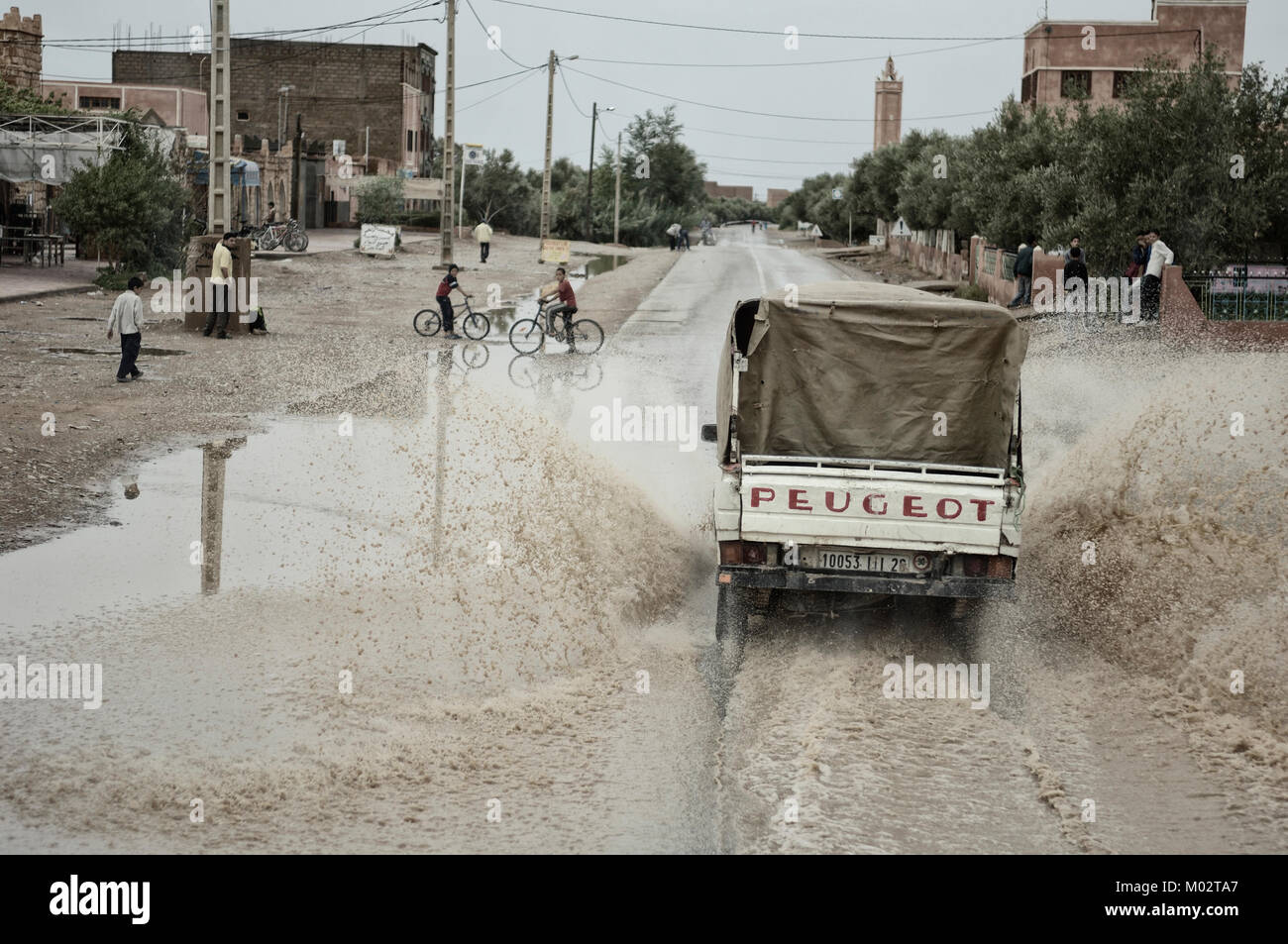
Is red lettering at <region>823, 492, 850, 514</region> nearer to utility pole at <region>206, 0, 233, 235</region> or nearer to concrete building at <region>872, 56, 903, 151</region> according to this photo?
utility pole at <region>206, 0, 233, 235</region>

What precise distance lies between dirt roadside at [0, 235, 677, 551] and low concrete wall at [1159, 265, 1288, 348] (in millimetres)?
12442

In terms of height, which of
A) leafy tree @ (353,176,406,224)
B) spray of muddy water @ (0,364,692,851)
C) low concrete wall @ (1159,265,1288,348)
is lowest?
spray of muddy water @ (0,364,692,851)

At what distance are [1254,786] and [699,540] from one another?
5.90m

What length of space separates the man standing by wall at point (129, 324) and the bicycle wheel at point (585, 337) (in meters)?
8.65

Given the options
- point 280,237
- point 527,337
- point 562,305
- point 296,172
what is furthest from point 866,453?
point 296,172

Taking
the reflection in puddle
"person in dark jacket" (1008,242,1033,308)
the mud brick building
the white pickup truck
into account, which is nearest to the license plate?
the white pickup truck

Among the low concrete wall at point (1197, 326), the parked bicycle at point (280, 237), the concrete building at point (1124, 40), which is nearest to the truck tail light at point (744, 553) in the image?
the low concrete wall at point (1197, 326)

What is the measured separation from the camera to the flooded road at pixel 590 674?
6.50 m

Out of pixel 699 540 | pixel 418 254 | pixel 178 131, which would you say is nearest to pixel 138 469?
pixel 699 540

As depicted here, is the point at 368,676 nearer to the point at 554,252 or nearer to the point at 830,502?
the point at 830,502

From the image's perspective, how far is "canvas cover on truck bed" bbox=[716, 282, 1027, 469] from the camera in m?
10.1

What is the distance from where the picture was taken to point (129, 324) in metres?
19.6

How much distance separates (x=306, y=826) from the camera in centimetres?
633
